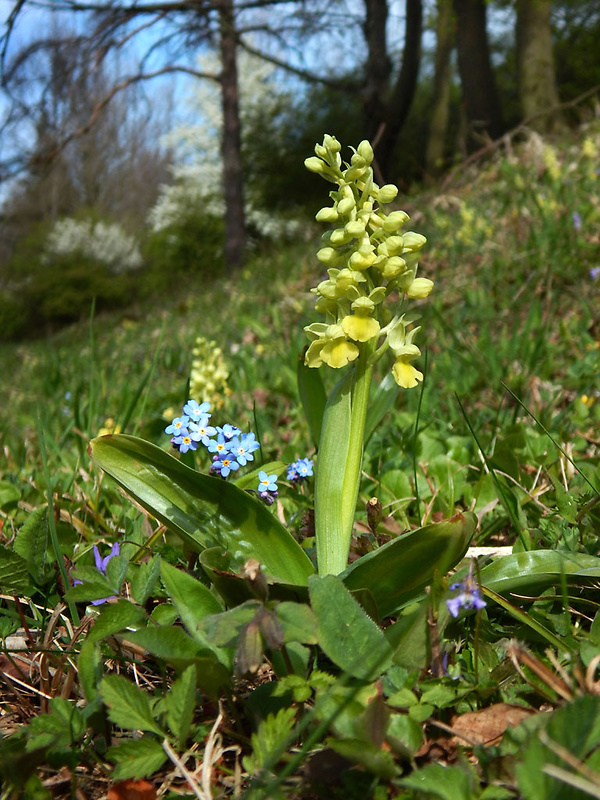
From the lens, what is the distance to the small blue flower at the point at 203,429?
1088mm

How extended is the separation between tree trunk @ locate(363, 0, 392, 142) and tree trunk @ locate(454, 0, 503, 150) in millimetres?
1030

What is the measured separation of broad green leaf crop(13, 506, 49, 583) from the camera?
1149 millimetres

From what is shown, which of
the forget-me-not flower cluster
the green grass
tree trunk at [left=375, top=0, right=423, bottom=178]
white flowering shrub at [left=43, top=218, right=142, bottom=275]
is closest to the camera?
the green grass

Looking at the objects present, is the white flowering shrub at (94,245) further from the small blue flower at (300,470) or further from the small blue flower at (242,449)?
the small blue flower at (242,449)

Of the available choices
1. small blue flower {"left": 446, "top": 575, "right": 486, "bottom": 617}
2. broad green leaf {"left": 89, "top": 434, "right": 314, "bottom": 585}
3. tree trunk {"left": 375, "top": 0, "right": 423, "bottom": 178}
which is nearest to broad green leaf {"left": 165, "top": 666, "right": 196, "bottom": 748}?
broad green leaf {"left": 89, "top": 434, "right": 314, "bottom": 585}

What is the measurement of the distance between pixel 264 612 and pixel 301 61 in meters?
9.94

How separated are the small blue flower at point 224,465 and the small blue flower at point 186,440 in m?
0.05

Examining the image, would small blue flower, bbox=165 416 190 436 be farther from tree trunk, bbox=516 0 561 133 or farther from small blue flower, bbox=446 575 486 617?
tree trunk, bbox=516 0 561 133

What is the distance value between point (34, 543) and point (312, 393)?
59cm

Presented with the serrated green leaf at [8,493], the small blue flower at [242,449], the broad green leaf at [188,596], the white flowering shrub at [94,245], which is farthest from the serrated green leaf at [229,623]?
the white flowering shrub at [94,245]

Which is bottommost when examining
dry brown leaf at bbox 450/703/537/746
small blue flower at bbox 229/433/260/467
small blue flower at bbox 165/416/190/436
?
dry brown leaf at bbox 450/703/537/746

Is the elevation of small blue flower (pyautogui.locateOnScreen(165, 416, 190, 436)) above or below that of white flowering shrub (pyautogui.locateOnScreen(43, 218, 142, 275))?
below

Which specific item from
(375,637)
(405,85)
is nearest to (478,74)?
(405,85)

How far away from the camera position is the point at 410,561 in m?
0.88
